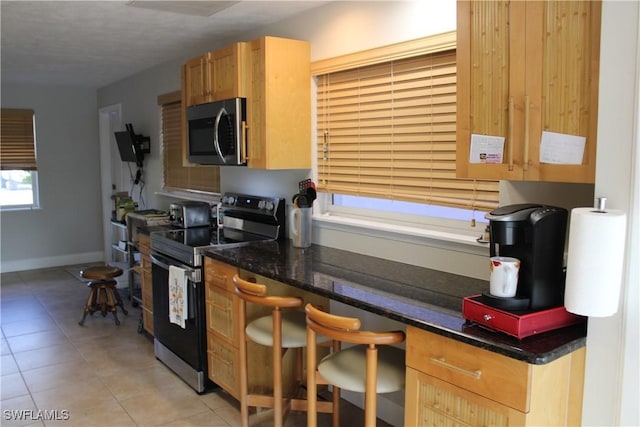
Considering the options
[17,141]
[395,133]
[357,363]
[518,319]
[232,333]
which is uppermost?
[17,141]

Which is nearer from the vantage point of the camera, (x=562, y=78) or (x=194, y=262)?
(x=562, y=78)

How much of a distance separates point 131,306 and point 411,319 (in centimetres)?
410

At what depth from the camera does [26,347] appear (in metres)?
4.20

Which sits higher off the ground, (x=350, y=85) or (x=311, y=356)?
(x=350, y=85)

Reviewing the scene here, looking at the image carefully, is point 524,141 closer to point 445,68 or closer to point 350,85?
point 445,68

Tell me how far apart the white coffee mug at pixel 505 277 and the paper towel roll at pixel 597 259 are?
0.60ft

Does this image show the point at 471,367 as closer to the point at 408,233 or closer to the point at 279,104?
the point at 408,233

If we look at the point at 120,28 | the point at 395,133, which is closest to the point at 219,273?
the point at 395,133

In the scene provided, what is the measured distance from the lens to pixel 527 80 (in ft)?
5.84

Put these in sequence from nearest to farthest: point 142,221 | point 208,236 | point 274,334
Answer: point 274,334 < point 208,236 < point 142,221

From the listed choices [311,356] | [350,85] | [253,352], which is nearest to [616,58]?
[311,356]

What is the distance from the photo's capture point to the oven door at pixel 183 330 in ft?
10.8

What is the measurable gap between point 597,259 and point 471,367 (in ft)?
1.65

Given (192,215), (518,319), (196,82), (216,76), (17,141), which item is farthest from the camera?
(17,141)
